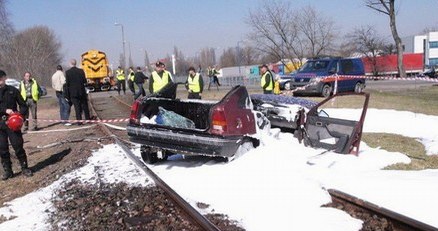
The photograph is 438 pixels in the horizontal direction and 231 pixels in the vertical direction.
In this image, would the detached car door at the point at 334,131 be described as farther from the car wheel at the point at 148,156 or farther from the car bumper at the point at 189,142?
the car wheel at the point at 148,156

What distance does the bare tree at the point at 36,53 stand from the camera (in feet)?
203

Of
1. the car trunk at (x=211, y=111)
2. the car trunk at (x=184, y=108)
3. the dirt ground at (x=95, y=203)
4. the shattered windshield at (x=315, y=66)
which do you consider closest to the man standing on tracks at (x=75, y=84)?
the dirt ground at (x=95, y=203)

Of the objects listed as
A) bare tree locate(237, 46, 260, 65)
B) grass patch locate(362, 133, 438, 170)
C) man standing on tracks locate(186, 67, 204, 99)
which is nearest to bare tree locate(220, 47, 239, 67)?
bare tree locate(237, 46, 260, 65)

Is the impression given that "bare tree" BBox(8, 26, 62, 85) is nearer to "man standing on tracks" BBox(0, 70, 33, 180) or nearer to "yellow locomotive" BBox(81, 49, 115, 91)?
"yellow locomotive" BBox(81, 49, 115, 91)

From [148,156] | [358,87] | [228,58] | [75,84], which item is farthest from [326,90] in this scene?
[228,58]

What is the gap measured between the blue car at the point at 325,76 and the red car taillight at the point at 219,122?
13.2 m

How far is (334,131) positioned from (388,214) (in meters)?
3.08

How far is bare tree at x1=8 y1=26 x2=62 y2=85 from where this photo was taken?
203 feet

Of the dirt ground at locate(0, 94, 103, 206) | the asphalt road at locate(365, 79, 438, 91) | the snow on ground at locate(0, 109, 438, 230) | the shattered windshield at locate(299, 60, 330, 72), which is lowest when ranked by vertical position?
the asphalt road at locate(365, 79, 438, 91)

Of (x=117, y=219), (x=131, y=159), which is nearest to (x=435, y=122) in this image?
(x=131, y=159)

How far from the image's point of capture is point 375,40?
68.0m

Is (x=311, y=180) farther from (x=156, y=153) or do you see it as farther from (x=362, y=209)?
(x=156, y=153)

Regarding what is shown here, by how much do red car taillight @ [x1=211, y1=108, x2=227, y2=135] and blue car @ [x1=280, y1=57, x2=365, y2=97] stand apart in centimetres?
1321

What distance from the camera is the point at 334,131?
7.54 meters
